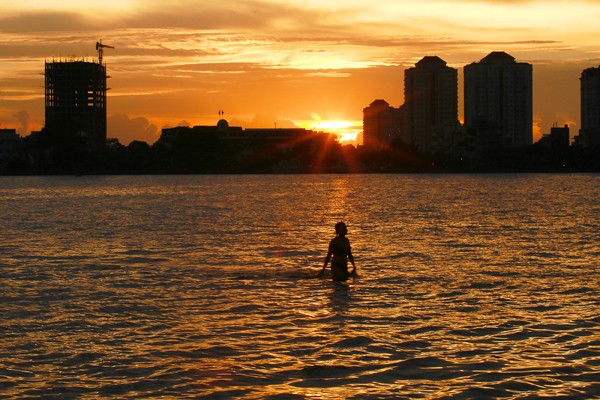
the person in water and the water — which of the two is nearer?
the water

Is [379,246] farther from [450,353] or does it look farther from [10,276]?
[450,353]

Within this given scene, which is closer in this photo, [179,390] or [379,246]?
[179,390]

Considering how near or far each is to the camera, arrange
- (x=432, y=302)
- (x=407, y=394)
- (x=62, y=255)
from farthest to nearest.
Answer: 1. (x=62, y=255)
2. (x=432, y=302)
3. (x=407, y=394)

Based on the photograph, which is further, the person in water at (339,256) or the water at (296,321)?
the person in water at (339,256)

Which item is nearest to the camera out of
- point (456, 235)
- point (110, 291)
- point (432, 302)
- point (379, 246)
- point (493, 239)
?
point (432, 302)

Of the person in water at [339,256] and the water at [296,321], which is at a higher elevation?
the person in water at [339,256]

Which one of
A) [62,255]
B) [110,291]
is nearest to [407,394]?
[110,291]

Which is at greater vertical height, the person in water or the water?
the person in water

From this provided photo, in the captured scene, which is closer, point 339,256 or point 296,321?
point 296,321

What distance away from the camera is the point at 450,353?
2039 centimetres

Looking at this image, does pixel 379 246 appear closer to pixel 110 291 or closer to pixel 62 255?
pixel 62 255

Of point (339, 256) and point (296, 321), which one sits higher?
point (339, 256)

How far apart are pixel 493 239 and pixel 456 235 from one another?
12.5 feet

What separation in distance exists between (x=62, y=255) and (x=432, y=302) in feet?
75.5
